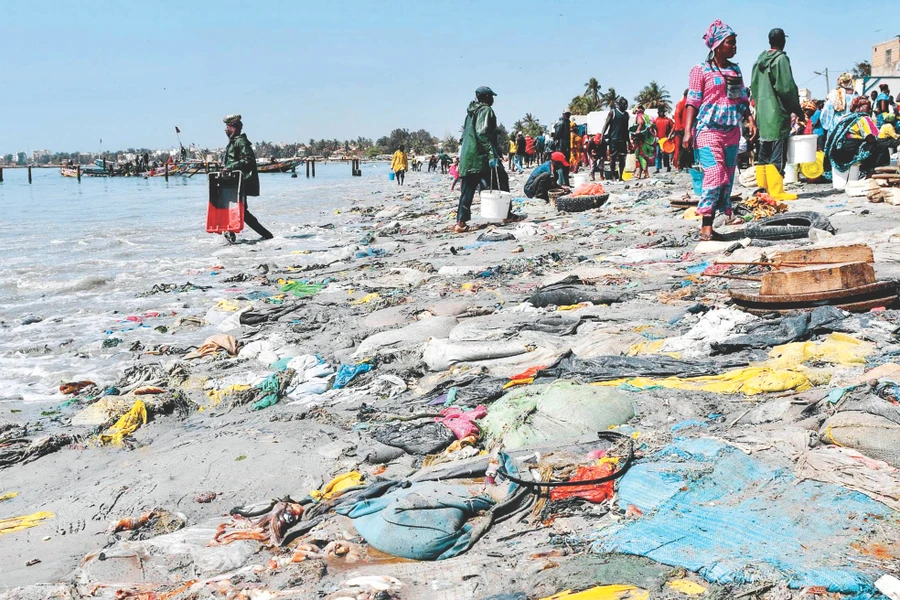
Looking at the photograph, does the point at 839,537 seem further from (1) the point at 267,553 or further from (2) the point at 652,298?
(2) the point at 652,298

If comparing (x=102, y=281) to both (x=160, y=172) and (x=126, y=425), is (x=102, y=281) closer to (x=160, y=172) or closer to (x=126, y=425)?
(x=126, y=425)

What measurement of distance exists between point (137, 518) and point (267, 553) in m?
0.65

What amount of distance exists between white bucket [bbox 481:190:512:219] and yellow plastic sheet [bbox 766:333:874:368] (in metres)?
6.17

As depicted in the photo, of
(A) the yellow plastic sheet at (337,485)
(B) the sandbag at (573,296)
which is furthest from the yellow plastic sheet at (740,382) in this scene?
(B) the sandbag at (573,296)

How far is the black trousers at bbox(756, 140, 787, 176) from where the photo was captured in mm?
7789

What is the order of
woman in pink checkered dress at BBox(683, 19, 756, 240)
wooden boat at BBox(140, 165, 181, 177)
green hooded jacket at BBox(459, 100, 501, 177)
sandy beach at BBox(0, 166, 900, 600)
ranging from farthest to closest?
wooden boat at BBox(140, 165, 181, 177)
green hooded jacket at BBox(459, 100, 501, 177)
woman in pink checkered dress at BBox(683, 19, 756, 240)
sandy beach at BBox(0, 166, 900, 600)

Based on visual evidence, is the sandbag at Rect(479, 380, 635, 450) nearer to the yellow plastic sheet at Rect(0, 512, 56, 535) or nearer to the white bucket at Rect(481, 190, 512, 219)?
the yellow plastic sheet at Rect(0, 512, 56, 535)

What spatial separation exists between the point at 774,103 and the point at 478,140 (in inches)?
128

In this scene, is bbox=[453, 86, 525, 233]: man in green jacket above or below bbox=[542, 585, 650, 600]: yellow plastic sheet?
above

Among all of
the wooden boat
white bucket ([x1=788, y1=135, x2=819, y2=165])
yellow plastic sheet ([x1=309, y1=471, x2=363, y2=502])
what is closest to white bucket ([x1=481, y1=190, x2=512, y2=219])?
white bucket ([x1=788, y1=135, x2=819, y2=165])

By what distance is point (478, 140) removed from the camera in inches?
352

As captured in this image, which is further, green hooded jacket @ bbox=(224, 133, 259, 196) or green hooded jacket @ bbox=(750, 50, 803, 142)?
green hooded jacket @ bbox=(224, 133, 259, 196)

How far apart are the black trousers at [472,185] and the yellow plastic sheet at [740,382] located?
6043 mm

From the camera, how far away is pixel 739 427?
259cm
